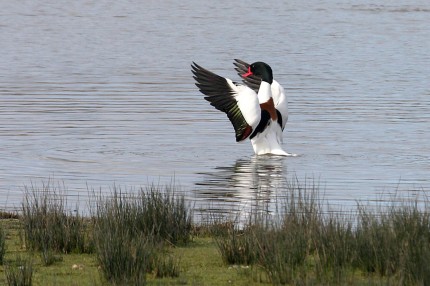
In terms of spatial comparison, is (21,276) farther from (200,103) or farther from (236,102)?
(200,103)

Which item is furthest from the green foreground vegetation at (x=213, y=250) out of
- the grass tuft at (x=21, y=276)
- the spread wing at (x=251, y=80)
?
the spread wing at (x=251, y=80)

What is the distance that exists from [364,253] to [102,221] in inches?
90.2

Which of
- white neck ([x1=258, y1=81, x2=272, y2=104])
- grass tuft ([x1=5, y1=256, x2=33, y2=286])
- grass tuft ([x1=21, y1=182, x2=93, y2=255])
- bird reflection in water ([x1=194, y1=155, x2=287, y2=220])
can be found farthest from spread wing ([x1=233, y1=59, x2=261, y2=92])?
grass tuft ([x1=5, y1=256, x2=33, y2=286])

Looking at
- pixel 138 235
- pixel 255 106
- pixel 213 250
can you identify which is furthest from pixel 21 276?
pixel 255 106

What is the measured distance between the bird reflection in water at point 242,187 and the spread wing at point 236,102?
0.50m

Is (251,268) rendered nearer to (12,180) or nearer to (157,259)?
(157,259)

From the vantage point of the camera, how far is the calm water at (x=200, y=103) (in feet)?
49.0

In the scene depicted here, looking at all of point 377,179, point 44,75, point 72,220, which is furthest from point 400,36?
point 72,220

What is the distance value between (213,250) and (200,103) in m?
13.1

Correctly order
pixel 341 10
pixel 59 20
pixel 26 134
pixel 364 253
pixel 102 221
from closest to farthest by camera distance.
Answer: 1. pixel 364 253
2. pixel 102 221
3. pixel 26 134
4. pixel 59 20
5. pixel 341 10

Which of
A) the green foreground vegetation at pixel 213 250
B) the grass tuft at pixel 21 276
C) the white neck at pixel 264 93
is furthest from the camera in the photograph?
the white neck at pixel 264 93

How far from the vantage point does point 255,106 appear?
54.4 feet

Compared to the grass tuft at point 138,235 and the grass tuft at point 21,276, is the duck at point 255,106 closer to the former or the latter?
the grass tuft at point 138,235

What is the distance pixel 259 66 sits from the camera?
56.3ft
